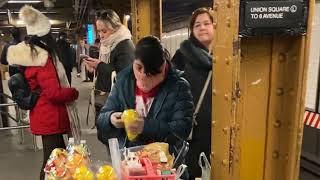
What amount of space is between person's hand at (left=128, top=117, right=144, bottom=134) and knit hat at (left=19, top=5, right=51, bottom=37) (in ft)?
5.66

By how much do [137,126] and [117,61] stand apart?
1382 millimetres

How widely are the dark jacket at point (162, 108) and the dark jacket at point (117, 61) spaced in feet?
3.19

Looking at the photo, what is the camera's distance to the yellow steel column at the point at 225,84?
1218 millimetres

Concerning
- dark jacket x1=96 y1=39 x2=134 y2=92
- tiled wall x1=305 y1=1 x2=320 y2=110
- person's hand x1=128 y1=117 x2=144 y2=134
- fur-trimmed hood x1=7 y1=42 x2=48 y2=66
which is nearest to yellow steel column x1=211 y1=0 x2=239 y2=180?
person's hand x1=128 y1=117 x2=144 y2=134

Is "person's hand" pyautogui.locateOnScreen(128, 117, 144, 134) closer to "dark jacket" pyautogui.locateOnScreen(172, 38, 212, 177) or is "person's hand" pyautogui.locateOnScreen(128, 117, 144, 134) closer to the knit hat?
"dark jacket" pyautogui.locateOnScreen(172, 38, 212, 177)

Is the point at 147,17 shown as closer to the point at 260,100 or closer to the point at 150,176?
the point at 260,100

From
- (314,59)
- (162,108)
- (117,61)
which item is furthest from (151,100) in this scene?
(314,59)

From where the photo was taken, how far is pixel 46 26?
9.93ft

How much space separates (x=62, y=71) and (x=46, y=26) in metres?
0.42

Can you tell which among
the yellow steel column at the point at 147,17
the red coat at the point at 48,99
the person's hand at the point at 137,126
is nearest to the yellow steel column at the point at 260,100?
the person's hand at the point at 137,126

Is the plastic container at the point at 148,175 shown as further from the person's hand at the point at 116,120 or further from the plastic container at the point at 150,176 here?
the person's hand at the point at 116,120

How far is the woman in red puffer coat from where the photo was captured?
293 centimetres

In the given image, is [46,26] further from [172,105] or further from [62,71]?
[172,105]

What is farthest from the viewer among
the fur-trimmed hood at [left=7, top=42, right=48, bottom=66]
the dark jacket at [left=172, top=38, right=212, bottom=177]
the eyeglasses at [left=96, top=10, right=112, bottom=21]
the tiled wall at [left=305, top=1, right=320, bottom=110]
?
the tiled wall at [left=305, top=1, right=320, bottom=110]
